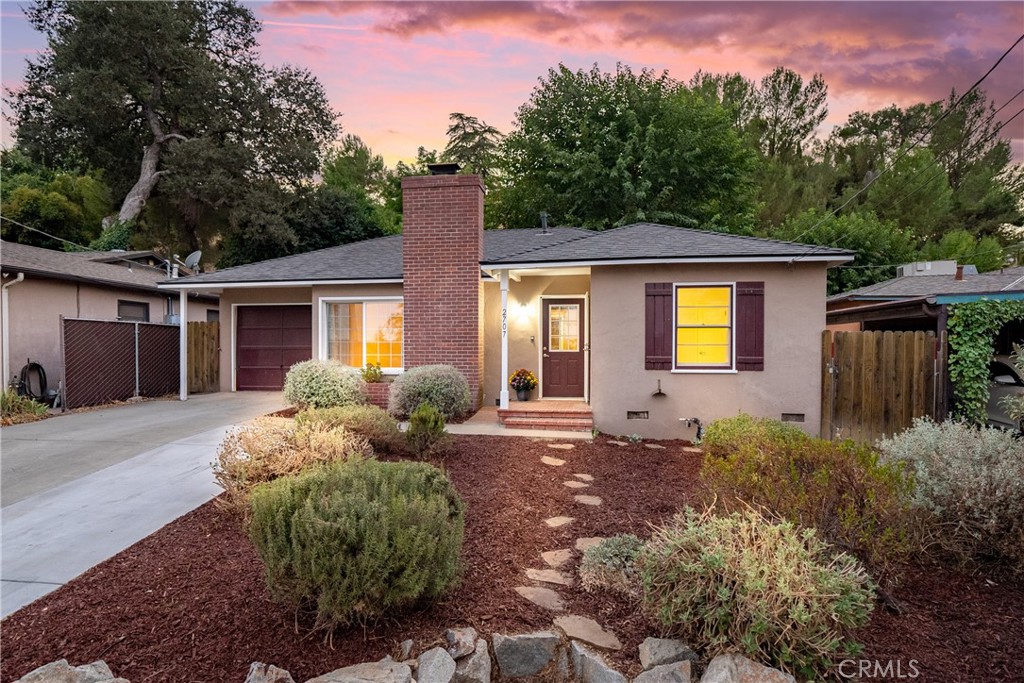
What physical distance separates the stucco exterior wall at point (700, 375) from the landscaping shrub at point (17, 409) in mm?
9550

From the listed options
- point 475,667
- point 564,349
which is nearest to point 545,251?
point 564,349

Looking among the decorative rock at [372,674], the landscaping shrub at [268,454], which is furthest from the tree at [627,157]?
the decorative rock at [372,674]

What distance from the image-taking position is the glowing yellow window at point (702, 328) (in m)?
8.80

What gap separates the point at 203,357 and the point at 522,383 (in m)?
8.27

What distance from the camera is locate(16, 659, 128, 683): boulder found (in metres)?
2.46

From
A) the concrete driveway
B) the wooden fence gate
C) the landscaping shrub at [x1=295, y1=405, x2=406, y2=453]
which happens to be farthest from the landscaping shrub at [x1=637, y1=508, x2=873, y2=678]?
the wooden fence gate

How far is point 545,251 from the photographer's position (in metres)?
9.46

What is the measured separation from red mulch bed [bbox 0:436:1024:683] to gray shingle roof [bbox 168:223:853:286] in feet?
17.7

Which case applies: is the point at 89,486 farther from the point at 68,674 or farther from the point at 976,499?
the point at 976,499

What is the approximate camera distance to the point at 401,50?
10.3m

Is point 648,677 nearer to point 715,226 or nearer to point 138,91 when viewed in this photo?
point 715,226

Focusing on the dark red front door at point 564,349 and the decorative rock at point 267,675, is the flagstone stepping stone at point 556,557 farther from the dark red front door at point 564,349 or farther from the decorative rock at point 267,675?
the dark red front door at point 564,349

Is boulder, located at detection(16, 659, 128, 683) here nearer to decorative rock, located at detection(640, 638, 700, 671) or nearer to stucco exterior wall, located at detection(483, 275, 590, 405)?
decorative rock, located at detection(640, 638, 700, 671)

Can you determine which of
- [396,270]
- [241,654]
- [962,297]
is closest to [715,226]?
[962,297]
